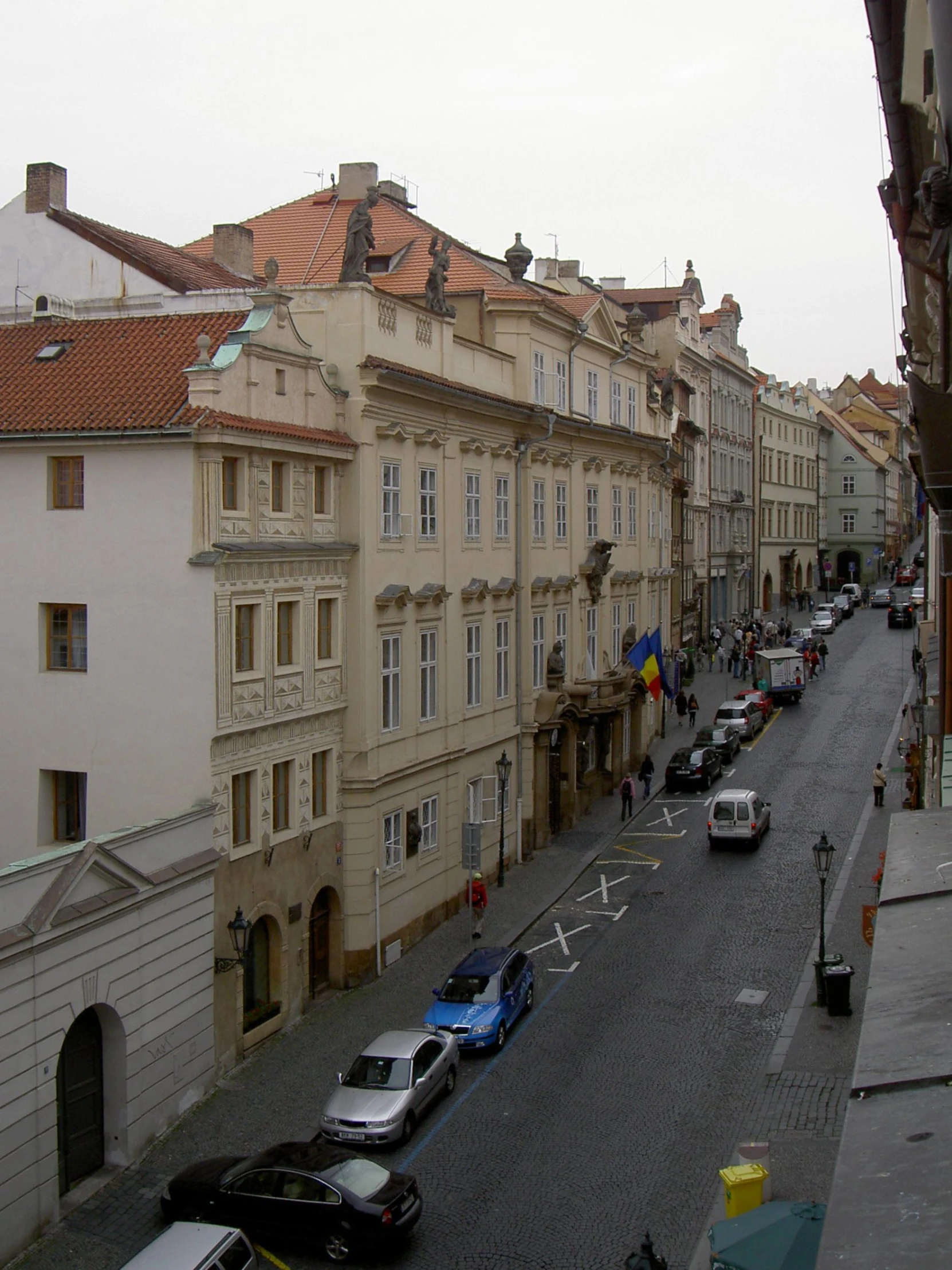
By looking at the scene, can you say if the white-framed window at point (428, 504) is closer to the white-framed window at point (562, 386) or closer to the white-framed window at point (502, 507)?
the white-framed window at point (502, 507)

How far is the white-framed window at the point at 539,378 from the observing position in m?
38.3

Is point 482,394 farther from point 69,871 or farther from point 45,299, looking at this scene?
point 69,871

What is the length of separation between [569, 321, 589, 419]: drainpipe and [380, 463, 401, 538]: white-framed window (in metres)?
12.9

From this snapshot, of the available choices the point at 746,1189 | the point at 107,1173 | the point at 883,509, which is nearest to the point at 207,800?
the point at 107,1173

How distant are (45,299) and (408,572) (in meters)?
11.4

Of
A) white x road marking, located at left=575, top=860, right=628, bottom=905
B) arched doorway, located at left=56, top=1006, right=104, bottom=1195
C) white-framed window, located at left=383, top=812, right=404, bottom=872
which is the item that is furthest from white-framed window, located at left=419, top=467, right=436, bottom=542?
arched doorway, located at left=56, top=1006, right=104, bottom=1195

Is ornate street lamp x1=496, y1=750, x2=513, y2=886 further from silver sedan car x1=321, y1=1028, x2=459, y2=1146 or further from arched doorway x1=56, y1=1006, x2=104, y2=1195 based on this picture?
arched doorway x1=56, y1=1006, x2=104, y2=1195

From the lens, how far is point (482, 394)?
33594 mm

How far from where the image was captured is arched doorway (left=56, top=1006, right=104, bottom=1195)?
19438 mm

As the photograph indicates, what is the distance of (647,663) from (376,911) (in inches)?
714

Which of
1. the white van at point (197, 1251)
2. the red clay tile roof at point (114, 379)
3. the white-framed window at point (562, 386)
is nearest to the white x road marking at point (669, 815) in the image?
the white-framed window at point (562, 386)

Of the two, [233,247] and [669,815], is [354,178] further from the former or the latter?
[669,815]

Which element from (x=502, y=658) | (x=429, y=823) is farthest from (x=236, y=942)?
(x=502, y=658)

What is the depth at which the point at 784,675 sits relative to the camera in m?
61.0
